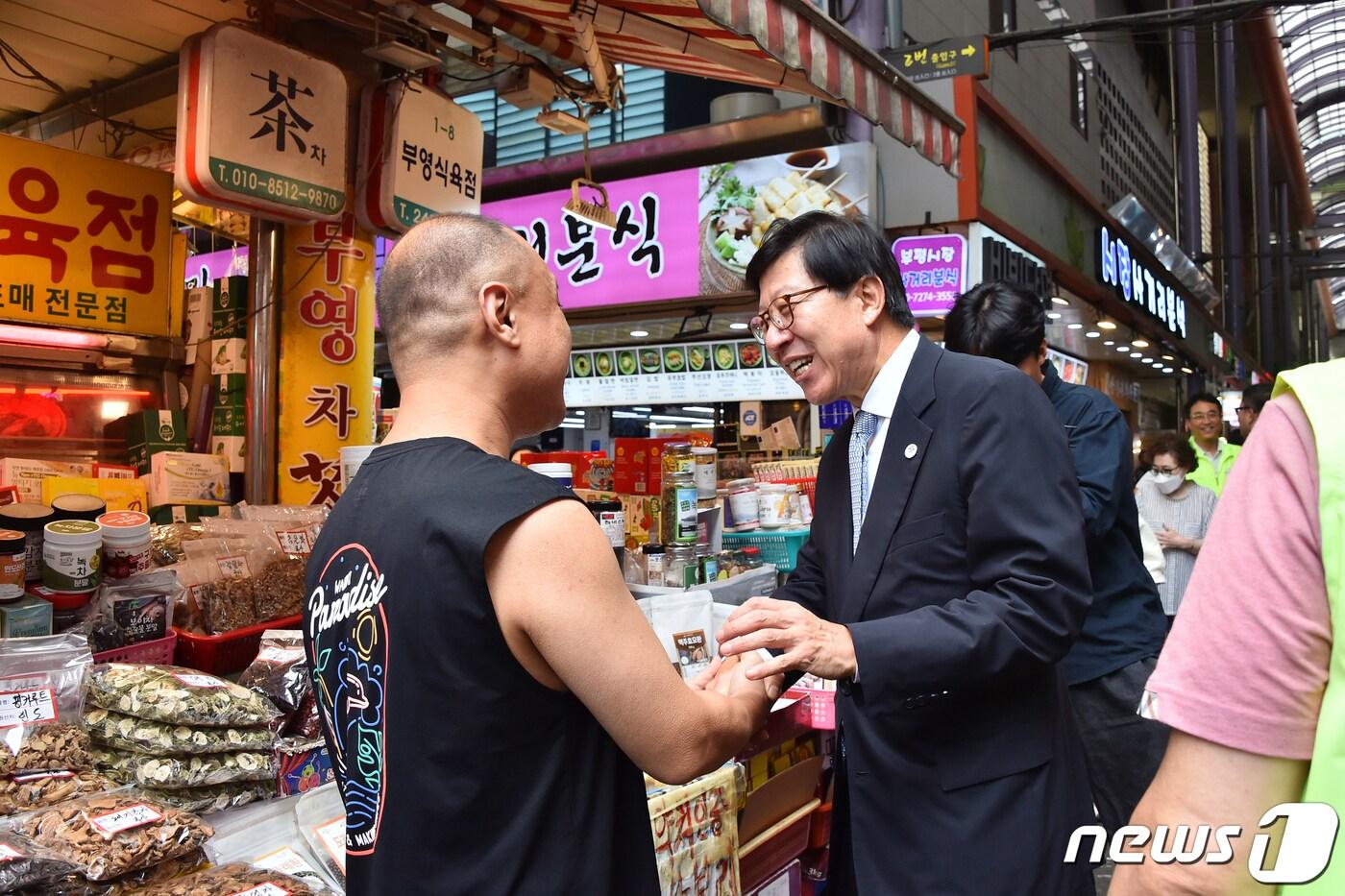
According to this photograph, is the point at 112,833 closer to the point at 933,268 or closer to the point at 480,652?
the point at 480,652

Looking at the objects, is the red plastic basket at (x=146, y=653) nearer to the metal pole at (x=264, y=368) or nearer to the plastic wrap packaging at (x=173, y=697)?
the plastic wrap packaging at (x=173, y=697)

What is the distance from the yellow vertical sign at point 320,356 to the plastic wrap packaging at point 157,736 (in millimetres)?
2383

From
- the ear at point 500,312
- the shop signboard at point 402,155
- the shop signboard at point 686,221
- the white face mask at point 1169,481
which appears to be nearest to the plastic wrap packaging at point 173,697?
the ear at point 500,312

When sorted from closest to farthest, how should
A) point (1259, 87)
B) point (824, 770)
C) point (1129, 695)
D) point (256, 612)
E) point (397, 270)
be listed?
1. point (397, 270)
2. point (256, 612)
3. point (1129, 695)
4. point (824, 770)
5. point (1259, 87)

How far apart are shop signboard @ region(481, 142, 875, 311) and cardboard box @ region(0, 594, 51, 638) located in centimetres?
642

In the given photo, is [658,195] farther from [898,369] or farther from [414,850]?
[414,850]

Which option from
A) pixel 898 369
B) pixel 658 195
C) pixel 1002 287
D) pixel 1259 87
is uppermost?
pixel 1259 87

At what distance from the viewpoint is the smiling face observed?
192 cm

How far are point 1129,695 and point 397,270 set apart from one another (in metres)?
2.78

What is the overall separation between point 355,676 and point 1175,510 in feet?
17.9

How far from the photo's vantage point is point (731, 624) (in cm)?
161

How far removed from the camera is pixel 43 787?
6.23ft

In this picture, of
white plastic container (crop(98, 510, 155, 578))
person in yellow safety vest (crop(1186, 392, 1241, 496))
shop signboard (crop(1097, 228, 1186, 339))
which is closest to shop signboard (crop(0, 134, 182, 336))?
white plastic container (crop(98, 510, 155, 578))

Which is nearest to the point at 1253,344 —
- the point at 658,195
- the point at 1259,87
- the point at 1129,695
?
the point at 1259,87
